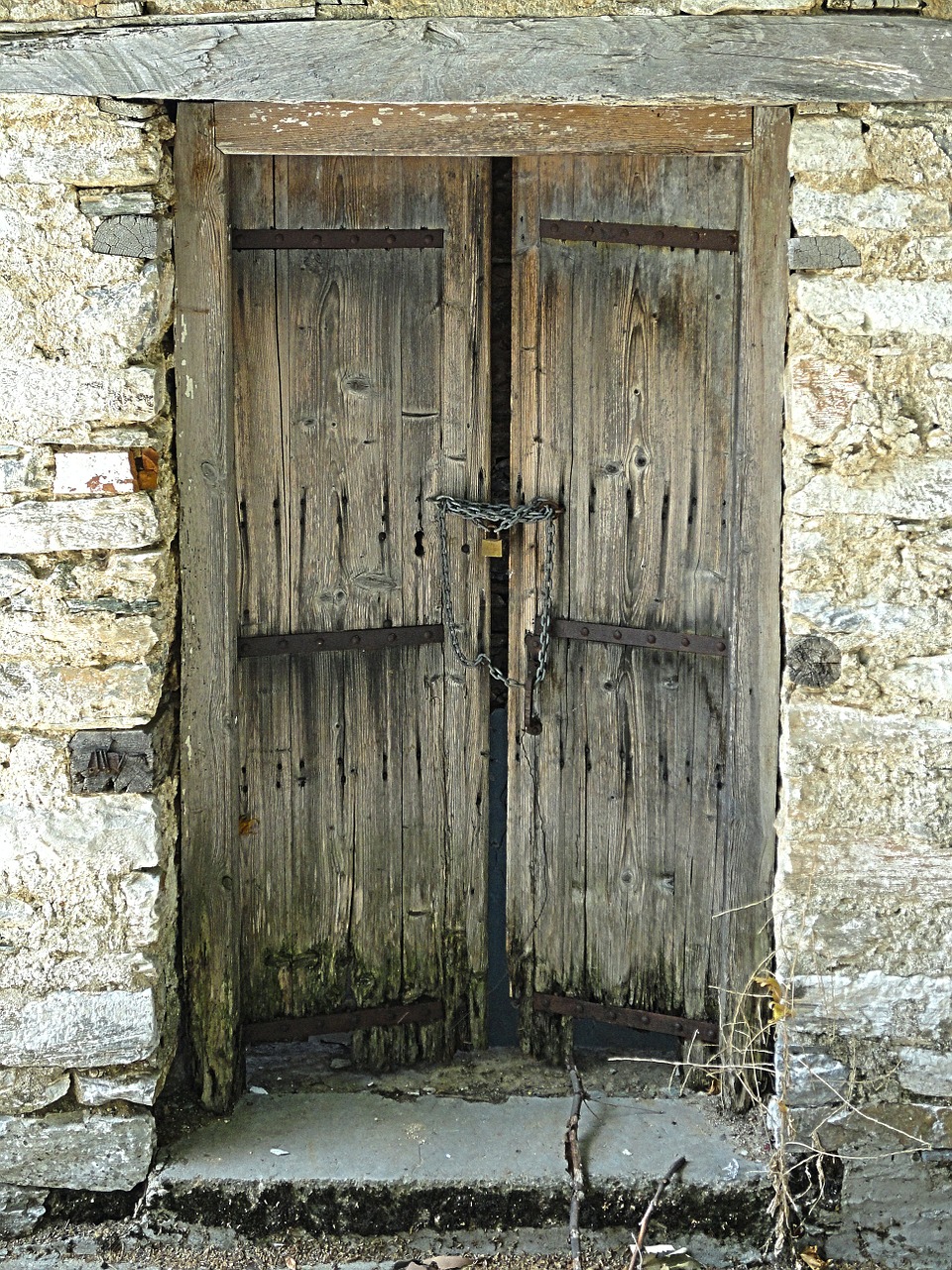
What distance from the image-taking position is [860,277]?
10.4ft

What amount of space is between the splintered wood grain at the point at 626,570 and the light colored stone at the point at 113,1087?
111 centimetres

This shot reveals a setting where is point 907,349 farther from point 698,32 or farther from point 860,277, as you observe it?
point 698,32

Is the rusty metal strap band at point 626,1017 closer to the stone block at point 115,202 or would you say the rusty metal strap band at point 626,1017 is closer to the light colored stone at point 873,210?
the light colored stone at point 873,210

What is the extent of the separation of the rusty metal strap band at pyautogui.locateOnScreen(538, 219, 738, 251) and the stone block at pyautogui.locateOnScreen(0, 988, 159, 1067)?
7.33ft

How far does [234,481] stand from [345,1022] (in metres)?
1.58

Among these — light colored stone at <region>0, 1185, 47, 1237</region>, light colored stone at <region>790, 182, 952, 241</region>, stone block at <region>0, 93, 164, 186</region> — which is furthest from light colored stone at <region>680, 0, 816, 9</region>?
light colored stone at <region>0, 1185, 47, 1237</region>

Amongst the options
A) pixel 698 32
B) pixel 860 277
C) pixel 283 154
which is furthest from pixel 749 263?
pixel 283 154

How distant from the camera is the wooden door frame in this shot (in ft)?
10.8

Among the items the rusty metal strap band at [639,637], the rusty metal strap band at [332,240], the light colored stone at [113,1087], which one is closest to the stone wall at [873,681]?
the rusty metal strap band at [639,637]

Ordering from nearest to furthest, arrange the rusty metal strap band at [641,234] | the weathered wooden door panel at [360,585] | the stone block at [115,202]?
the stone block at [115,202] < the rusty metal strap band at [641,234] < the weathered wooden door panel at [360,585]

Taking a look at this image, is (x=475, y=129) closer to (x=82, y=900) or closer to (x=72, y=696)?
(x=72, y=696)

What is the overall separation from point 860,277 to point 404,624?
150 cm

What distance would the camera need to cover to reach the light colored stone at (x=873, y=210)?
313 centimetres

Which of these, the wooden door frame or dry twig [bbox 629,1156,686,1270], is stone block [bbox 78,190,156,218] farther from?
dry twig [bbox 629,1156,686,1270]
